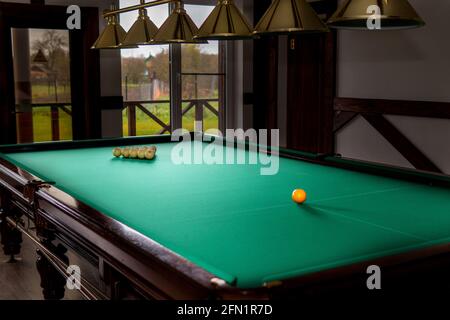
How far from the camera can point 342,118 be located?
6.31 meters

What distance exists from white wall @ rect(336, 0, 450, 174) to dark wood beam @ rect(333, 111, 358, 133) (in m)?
0.06

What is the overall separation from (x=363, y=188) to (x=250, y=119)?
493 centimetres

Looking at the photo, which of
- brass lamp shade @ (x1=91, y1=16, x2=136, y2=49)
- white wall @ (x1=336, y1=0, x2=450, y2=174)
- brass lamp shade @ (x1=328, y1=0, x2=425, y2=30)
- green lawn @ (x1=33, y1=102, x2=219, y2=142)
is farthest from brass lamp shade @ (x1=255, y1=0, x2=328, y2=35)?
green lawn @ (x1=33, y1=102, x2=219, y2=142)

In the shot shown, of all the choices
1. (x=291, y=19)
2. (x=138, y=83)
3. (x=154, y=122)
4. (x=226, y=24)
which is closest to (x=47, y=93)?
(x=138, y=83)

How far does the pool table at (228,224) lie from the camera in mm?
1605

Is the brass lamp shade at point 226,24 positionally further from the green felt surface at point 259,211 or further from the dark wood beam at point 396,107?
the dark wood beam at point 396,107

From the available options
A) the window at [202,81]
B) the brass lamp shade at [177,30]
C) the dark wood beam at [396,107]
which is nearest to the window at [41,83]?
the window at [202,81]

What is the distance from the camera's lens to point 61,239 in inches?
107

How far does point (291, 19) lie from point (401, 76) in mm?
3408

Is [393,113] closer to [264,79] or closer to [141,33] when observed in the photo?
[264,79]

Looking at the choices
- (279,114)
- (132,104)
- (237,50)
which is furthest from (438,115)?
(132,104)

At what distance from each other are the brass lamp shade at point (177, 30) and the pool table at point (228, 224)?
2.43 ft

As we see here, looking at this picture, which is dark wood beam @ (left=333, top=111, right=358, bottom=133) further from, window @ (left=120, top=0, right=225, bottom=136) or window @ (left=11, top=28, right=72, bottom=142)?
window @ (left=11, top=28, right=72, bottom=142)

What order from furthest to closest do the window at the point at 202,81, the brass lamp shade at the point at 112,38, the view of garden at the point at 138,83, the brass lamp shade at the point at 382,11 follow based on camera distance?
the window at the point at 202,81 → the view of garden at the point at 138,83 → the brass lamp shade at the point at 112,38 → the brass lamp shade at the point at 382,11
